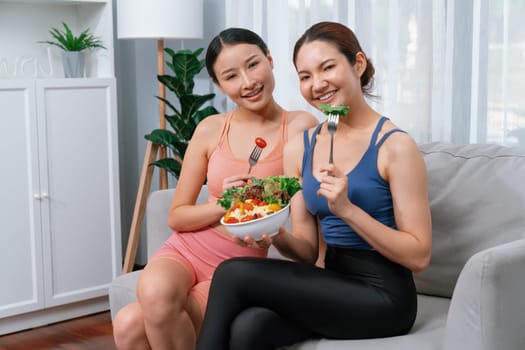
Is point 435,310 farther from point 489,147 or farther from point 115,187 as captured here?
point 115,187

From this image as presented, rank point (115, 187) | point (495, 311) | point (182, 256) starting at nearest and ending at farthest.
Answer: point (495, 311) < point (182, 256) < point (115, 187)

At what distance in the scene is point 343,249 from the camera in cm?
210

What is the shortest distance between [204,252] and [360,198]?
55cm

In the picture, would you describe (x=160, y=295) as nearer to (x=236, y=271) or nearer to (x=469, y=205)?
(x=236, y=271)

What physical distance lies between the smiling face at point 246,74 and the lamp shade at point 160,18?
130 cm

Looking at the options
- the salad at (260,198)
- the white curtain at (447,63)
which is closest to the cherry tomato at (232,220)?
the salad at (260,198)

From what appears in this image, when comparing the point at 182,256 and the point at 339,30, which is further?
the point at 182,256

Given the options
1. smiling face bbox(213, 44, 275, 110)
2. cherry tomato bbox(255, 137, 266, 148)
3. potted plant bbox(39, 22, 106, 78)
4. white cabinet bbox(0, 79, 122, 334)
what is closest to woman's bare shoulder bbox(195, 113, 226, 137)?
smiling face bbox(213, 44, 275, 110)

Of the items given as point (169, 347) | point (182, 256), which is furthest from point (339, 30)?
point (169, 347)

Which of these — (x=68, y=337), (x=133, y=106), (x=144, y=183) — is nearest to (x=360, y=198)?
(x=68, y=337)

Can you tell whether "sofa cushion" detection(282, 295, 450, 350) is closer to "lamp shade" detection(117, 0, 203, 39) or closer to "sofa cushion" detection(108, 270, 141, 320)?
"sofa cushion" detection(108, 270, 141, 320)

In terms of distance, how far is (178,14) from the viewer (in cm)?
364

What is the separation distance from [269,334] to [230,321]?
10cm

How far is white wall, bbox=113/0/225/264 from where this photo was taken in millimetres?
4402
